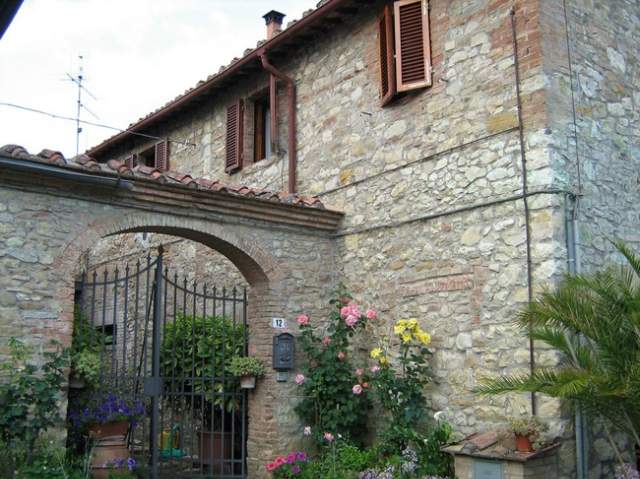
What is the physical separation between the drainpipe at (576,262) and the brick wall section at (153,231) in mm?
3181

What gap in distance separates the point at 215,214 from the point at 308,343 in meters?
1.88

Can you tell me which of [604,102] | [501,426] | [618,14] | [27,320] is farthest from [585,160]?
[27,320]

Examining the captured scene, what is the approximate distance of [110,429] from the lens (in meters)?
7.36

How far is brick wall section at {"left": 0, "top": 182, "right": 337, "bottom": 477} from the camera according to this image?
6.55 m

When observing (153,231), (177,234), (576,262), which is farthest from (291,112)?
(576,262)

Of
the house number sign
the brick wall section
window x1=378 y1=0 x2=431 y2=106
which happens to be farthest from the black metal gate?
window x1=378 y1=0 x2=431 y2=106

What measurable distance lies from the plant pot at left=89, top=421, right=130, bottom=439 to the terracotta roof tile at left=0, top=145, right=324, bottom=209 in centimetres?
258

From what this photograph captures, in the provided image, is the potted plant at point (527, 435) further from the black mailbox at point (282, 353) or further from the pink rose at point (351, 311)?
the black mailbox at point (282, 353)

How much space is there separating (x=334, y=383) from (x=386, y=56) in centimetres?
392

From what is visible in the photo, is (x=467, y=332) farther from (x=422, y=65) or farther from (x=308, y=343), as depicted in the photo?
(x=422, y=65)

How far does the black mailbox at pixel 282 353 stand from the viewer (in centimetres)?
809

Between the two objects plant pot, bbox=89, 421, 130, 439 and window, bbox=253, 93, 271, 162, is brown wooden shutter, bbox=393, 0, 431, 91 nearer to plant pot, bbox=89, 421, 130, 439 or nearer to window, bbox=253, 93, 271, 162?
window, bbox=253, 93, 271, 162

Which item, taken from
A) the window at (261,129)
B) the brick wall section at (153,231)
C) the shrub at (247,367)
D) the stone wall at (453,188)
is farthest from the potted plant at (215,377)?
the window at (261,129)

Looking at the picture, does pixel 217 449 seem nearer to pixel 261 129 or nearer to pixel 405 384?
pixel 405 384
